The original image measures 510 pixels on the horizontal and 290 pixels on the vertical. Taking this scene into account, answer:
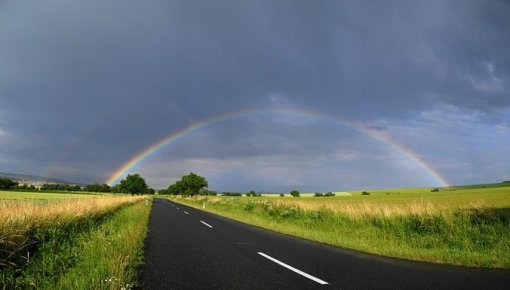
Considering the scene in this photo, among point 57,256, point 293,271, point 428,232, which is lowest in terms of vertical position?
point 293,271

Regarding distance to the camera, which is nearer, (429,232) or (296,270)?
(296,270)

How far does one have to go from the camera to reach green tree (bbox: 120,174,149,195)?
129 m

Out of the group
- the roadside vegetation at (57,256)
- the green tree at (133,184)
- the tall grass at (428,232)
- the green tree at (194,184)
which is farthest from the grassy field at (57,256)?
the green tree at (133,184)

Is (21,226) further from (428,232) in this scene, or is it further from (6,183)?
(6,183)

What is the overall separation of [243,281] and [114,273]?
236cm

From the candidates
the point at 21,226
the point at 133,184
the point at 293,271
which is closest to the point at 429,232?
the point at 293,271

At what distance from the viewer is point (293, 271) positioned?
24.1 ft

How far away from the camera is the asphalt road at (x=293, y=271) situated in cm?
623

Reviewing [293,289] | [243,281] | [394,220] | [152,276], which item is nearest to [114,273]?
[152,276]

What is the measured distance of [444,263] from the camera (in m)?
8.40

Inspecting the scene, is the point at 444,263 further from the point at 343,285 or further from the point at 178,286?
the point at 178,286

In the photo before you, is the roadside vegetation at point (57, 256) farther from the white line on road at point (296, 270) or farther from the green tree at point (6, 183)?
the green tree at point (6, 183)

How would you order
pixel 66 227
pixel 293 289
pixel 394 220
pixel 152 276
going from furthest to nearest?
pixel 394 220 → pixel 66 227 → pixel 152 276 → pixel 293 289

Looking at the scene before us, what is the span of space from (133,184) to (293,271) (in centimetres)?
13015
